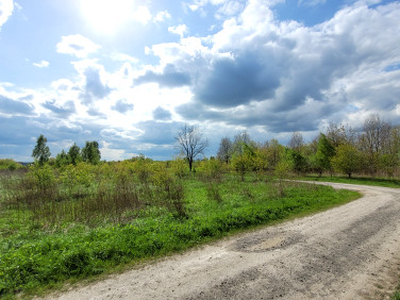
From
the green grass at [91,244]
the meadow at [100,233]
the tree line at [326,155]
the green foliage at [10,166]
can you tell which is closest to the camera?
the green grass at [91,244]

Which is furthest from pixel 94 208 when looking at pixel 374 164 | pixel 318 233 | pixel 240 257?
pixel 374 164

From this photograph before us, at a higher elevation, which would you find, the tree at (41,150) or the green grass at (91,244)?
the tree at (41,150)

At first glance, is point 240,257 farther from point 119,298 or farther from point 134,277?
point 119,298

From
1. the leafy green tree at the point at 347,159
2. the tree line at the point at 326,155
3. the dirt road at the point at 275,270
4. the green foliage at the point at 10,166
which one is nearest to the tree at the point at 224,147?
the tree line at the point at 326,155

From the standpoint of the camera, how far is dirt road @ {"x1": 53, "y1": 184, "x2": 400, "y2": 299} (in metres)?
3.96

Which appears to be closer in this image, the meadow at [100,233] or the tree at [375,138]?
the meadow at [100,233]

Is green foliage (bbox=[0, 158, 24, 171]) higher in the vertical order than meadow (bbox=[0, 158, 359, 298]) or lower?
higher

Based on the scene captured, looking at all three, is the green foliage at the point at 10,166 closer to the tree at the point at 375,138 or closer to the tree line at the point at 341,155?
the tree line at the point at 341,155

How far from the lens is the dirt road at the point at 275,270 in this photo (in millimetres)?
3956

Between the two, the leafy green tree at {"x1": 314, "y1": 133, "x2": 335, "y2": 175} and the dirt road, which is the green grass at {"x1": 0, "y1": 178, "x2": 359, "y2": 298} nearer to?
the dirt road

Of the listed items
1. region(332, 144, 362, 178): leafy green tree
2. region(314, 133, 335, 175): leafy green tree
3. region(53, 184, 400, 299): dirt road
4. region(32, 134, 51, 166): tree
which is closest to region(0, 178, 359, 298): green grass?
region(53, 184, 400, 299): dirt road

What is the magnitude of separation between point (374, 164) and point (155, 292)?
1580 inches

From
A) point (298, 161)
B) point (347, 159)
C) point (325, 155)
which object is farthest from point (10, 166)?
point (347, 159)

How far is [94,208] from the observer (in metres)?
10.1
